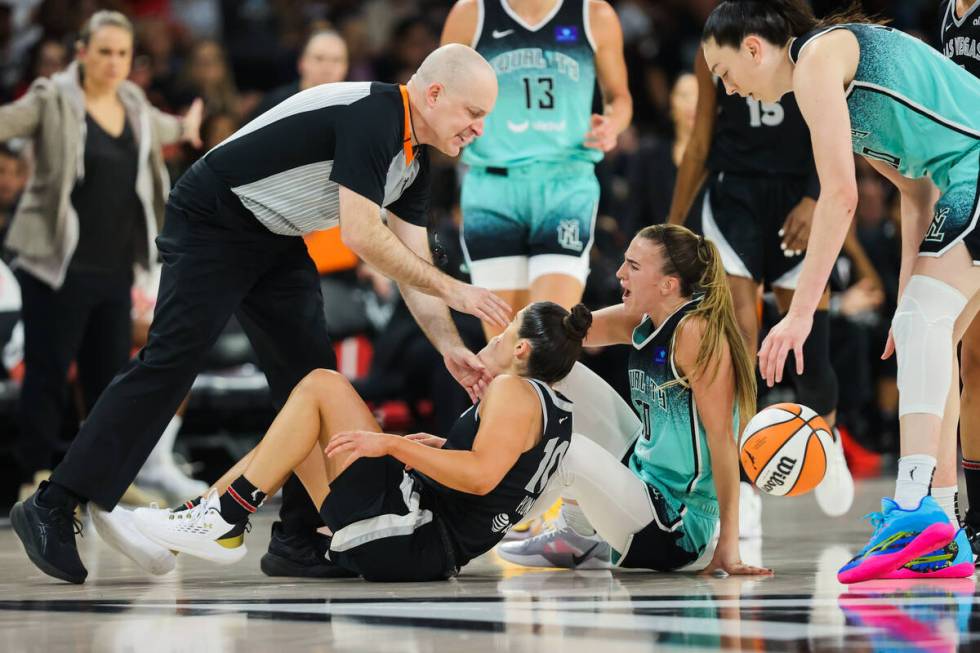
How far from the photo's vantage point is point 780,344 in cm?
373

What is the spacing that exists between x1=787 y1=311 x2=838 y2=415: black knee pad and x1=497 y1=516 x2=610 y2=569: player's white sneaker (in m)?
1.40

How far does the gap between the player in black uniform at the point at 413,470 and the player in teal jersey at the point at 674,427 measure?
212mm

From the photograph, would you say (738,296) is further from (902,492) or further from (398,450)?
(398,450)

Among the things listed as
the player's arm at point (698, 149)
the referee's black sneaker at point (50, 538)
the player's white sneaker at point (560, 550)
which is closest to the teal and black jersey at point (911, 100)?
the player's white sneaker at point (560, 550)

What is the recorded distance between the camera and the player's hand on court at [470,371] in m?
4.25

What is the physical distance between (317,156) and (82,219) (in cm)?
304

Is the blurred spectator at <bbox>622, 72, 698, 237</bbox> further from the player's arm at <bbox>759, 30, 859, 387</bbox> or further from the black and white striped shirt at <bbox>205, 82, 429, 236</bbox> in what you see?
the player's arm at <bbox>759, 30, 859, 387</bbox>

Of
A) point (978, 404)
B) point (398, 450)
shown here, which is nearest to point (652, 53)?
point (978, 404)

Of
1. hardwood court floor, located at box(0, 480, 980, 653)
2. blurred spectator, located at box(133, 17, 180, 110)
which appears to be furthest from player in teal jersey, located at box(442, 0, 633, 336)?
blurred spectator, located at box(133, 17, 180, 110)

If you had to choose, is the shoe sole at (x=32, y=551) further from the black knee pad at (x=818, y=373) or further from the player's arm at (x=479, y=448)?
the black knee pad at (x=818, y=373)

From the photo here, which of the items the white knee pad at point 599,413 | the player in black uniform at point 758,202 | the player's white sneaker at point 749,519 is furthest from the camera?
the player in black uniform at point 758,202

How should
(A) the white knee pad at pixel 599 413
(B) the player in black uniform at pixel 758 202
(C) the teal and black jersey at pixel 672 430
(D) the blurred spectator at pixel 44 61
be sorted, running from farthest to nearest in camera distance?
(D) the blurred spectator at pixel 44 61 < (B) the player in black uniform at pixel 758 202 < (A) the white knee pad at pixel 599 413 < (C) the teal and black jersey at pixel 672 430

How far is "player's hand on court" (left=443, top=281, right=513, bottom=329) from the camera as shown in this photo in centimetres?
401

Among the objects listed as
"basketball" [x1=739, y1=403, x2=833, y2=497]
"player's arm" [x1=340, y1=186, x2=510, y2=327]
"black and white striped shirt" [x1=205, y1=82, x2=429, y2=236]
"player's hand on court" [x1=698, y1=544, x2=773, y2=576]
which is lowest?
"player's hand on court" [x1=698, y1=544, x2=773, y2=576]
